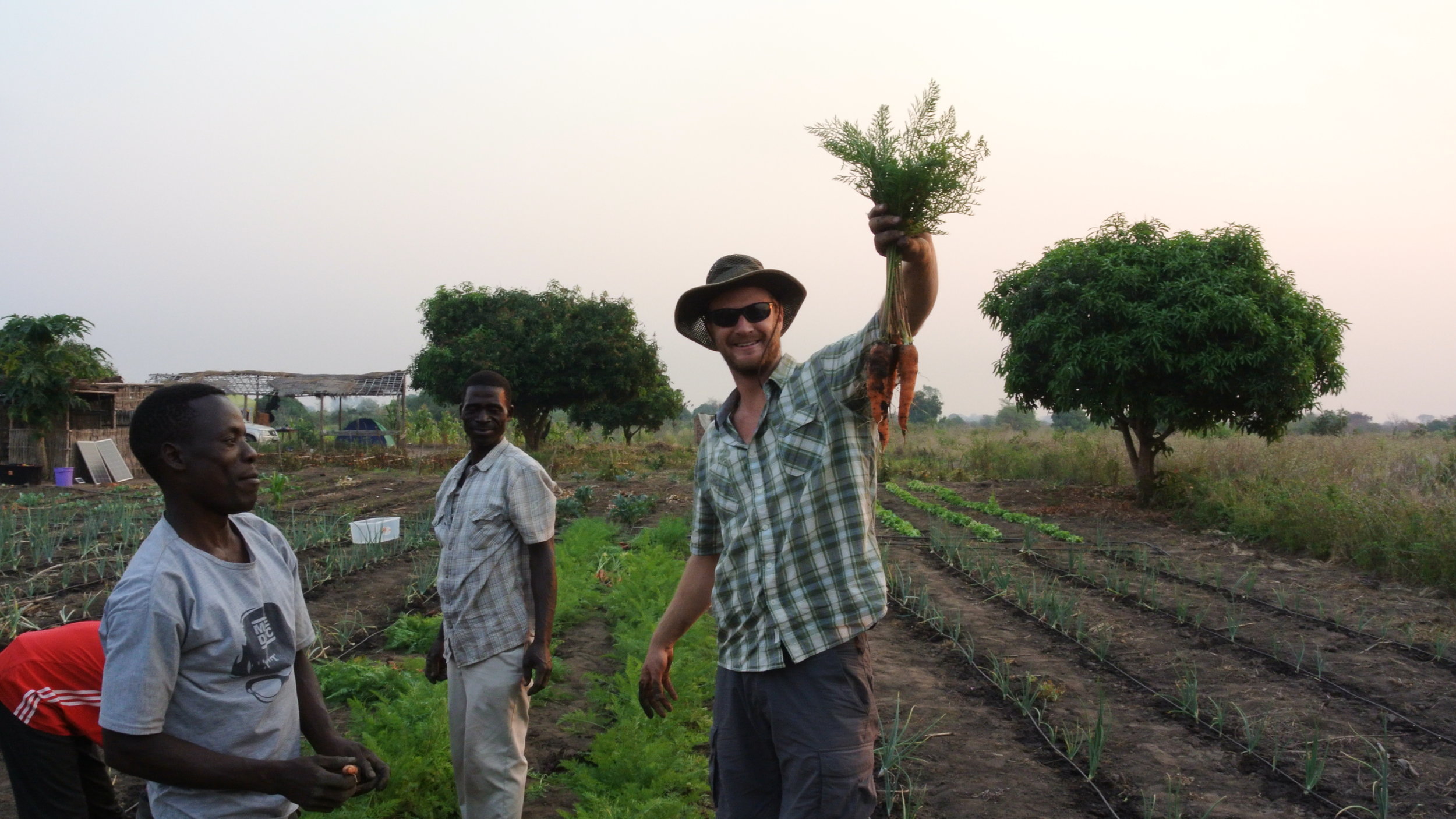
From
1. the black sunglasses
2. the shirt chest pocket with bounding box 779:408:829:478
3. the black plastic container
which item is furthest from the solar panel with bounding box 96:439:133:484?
the shirt chest pocket with bounding box 779:408:829:478

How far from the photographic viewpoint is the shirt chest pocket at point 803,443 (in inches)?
87.7

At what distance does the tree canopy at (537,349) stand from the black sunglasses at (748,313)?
2295 centimetres

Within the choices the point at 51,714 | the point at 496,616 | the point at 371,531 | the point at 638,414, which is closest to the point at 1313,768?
the point at 496,616

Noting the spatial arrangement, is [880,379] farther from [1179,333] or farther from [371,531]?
[1179,333]

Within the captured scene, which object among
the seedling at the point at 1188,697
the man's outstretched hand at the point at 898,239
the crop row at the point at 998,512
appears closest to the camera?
the man's outstretched hand at the point at 898,239

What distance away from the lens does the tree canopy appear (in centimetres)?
2555

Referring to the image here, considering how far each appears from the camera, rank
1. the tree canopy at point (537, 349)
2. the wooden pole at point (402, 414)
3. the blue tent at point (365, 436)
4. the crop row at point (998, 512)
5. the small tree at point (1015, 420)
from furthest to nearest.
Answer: the small tree at point (1015, 420) < the blue tent at point (365, 436) < the wooden pole at point (402, 414) < the tree canopy at point (537, 349) < the crop row at point (998, 512)

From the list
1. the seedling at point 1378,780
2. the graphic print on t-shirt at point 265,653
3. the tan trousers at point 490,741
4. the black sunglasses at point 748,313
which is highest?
the black sunglasses at point 748,313

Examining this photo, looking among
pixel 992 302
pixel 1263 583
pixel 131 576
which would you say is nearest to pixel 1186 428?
pixel 992 302

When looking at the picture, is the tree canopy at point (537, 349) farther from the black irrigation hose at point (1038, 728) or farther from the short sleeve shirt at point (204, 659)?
the short sleeve shirt at point (204, 659)

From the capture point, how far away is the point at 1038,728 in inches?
185

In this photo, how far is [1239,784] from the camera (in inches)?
159

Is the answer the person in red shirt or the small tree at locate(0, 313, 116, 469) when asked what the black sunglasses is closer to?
the person in red shirt

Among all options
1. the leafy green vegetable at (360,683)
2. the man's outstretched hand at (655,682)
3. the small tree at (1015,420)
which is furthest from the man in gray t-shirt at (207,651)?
the small tree at (1015,420)
